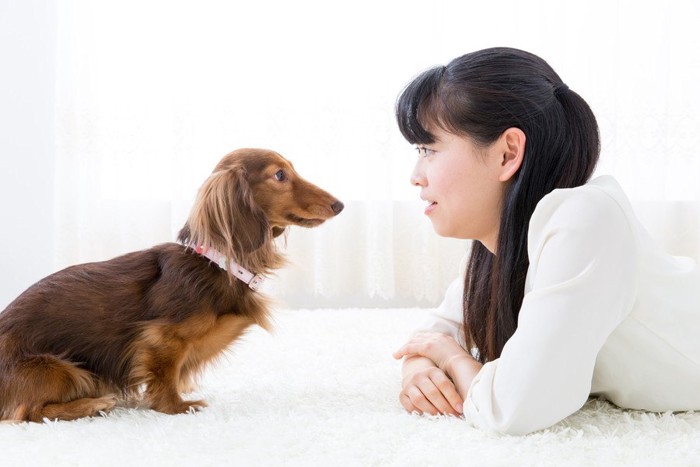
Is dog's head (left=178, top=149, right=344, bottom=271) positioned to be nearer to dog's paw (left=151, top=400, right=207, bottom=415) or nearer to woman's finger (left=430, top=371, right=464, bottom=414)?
dog's paw (left=151, top=400, right=207, bottom=415)

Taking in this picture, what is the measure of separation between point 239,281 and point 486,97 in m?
0.61

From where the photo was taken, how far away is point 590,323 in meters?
1.13

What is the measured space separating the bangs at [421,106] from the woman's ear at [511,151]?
0.43 ft

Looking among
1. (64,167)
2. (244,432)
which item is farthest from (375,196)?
(244,432)

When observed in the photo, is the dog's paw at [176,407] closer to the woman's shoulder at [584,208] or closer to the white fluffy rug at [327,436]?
the white fluffy rug at [327,436]

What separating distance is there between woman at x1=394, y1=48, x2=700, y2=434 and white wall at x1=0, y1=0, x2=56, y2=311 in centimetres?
222

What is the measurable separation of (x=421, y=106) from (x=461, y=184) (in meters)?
0.17

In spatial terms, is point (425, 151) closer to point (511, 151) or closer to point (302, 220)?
point (511, 151)

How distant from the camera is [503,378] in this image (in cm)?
115

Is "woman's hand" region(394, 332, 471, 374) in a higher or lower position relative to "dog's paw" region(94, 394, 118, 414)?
higher

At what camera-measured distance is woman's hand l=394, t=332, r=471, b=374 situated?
1.49 m

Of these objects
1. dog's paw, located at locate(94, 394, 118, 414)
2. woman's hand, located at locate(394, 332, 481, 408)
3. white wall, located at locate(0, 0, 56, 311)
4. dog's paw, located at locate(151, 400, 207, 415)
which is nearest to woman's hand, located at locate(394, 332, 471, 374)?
woman's hand, located at locate(394, 332, 481, 408)

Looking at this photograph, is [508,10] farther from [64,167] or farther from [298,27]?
[64,167]

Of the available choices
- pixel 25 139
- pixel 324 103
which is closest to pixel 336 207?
pixel 324 103
